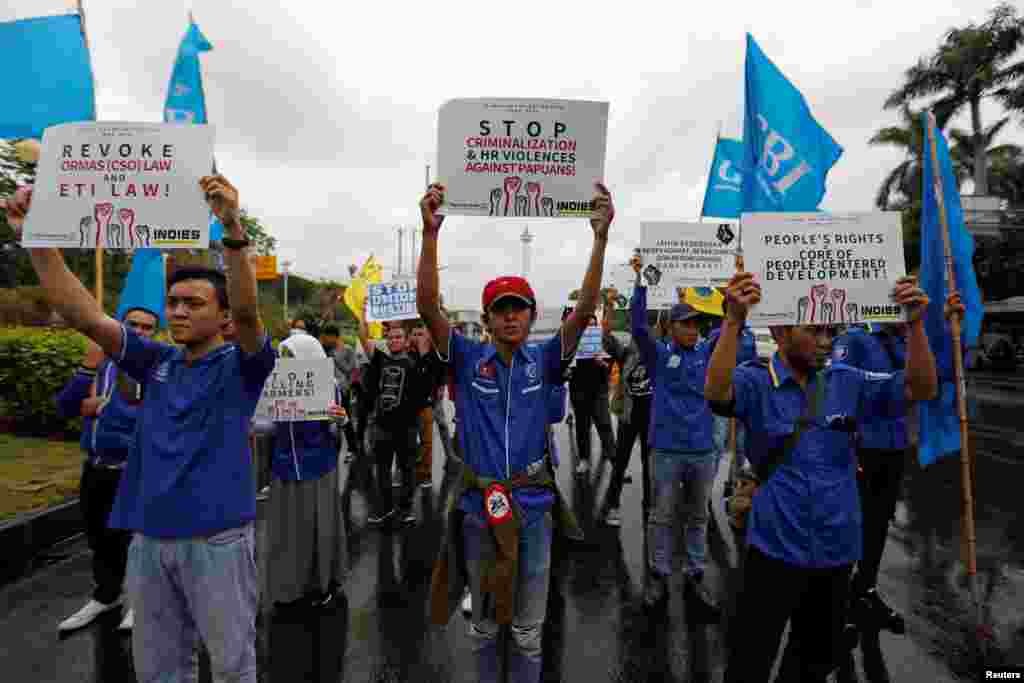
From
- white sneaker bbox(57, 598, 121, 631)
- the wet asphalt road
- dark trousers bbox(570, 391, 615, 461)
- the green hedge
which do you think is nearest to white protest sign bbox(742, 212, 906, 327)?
the wet asphalt road

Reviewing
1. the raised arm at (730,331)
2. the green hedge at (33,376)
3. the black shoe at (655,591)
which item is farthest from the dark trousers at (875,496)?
the green hedge at (33,376)

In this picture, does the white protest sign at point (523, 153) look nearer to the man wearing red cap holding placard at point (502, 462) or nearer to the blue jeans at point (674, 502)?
the man wearing red cap holding placard at point (502, 462)

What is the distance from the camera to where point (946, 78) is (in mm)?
25438

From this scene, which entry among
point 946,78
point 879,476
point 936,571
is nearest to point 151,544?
point 879,476

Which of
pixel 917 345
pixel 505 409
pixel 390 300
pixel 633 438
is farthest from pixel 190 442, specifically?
pixel 390 300

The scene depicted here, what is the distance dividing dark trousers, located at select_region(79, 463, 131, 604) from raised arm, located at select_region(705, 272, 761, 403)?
11.7ft

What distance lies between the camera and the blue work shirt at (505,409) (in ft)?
8.10

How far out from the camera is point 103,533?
3.66 m

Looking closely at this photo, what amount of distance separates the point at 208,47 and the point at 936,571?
826 cm

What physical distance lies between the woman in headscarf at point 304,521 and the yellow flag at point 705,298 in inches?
142

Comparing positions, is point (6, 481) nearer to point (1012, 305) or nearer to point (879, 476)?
point (879, 476)

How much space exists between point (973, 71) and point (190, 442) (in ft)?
107

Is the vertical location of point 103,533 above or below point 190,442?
below

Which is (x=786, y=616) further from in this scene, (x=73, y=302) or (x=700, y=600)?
(x=73, y=302)
